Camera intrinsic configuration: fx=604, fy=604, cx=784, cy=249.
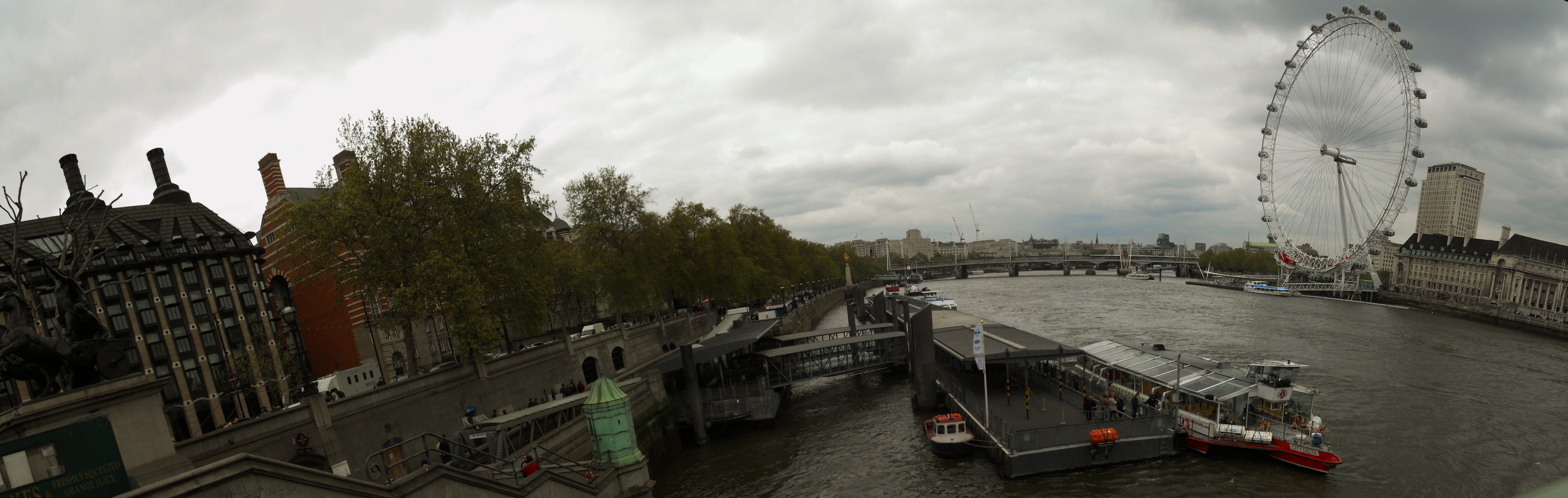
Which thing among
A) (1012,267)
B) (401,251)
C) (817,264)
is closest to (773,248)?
(817,264)

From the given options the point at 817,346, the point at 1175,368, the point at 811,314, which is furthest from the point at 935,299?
the point at 1175,368

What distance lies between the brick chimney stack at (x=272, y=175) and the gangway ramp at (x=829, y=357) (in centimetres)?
3165

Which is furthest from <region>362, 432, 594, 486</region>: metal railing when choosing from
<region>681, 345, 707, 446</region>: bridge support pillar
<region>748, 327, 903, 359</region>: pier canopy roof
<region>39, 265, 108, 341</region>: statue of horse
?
<region>748, 327, 903, 359</region>: pier canopy roof

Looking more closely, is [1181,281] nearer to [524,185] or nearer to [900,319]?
[900,319]

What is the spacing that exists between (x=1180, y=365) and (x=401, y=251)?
28.8 meters

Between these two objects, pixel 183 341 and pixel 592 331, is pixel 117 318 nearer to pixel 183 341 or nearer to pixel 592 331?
pixel 183 341

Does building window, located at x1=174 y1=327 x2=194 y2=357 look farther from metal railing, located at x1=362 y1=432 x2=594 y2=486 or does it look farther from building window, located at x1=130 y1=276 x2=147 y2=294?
metal railing, located at x1=362 y1=432 x2=594 y2=486

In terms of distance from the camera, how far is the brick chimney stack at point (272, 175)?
3797 centimetres

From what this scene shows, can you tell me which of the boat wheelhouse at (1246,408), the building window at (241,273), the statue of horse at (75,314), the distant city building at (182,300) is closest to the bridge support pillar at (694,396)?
the boat wheelhouse at (1246,408)

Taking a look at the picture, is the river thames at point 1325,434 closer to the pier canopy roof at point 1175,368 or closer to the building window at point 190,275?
the pier canopy roof at point 1175,368

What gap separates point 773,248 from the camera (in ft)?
253

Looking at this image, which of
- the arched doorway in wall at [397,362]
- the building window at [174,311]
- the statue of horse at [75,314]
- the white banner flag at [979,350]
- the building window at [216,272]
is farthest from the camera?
the arched doorway in wall at [397,362]

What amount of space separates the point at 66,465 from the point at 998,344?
26755 mm

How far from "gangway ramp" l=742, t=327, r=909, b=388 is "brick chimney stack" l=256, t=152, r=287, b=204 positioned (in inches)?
1246
